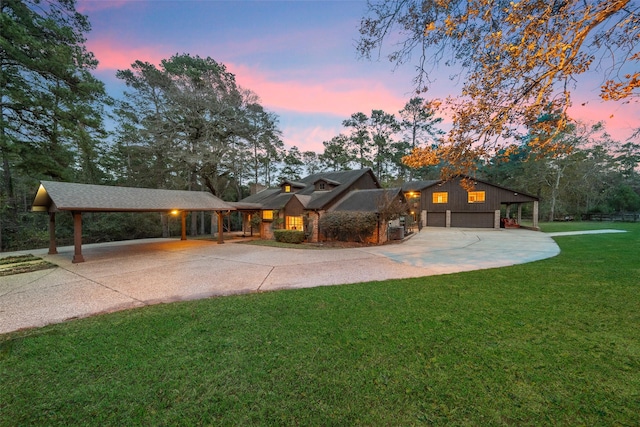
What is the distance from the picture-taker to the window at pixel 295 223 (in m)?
17.0

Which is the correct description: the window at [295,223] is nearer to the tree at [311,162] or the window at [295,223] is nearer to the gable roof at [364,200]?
the gable roof at [364,200]

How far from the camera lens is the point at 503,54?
4.50m

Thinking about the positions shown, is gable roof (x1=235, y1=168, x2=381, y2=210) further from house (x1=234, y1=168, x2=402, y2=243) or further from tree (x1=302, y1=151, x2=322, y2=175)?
tree (x1=302, y1=151, x2=322, y2=175)

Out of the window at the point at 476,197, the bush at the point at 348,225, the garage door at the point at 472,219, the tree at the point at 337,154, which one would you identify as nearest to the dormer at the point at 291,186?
the bush at the point at 348,225

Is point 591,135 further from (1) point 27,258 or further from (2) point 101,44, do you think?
(1) point 27,258

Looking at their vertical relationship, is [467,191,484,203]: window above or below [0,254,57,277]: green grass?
above

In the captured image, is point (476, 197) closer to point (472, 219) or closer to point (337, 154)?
point (472, 219)

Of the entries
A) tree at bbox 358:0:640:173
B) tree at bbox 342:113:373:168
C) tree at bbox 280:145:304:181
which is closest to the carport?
tree at bbox 358:0:640:173

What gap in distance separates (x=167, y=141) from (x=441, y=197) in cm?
2598

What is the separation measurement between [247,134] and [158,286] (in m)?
18.1

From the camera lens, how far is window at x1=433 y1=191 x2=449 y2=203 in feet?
80.5

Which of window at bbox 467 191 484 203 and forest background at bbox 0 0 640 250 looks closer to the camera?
forest background at bbox 0 0 640 250

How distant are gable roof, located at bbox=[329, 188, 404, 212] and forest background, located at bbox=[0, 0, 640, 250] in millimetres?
5957

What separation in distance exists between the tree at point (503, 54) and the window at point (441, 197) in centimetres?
2085
